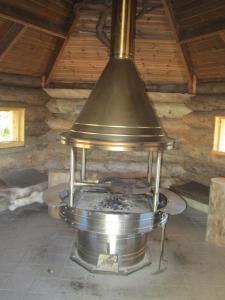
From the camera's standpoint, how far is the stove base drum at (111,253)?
345 centimetres

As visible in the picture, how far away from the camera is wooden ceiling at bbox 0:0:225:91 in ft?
14.6

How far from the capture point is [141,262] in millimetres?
3732

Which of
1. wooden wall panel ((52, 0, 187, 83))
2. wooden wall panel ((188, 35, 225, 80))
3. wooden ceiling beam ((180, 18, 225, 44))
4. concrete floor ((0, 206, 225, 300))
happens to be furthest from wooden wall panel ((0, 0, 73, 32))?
concrete floor ((0, 206, 225, 300))

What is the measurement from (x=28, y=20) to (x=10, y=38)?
63cm

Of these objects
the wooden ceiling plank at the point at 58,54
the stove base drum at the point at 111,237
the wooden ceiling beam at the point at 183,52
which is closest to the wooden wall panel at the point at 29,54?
the wooden ceiling plank at the point at 58,54

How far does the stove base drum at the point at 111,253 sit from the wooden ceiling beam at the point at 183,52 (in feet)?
11.1

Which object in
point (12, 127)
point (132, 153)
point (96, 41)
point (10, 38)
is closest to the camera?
point (10, 38)

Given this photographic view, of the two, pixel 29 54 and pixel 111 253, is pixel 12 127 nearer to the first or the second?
pixel 29 54

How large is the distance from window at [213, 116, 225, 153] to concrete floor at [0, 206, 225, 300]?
6.83 ft

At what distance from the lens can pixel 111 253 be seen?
140 inches

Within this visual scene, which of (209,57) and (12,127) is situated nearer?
(209,57)

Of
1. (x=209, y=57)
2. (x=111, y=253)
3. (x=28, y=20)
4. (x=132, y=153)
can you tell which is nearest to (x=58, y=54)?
(x=28, y=20)

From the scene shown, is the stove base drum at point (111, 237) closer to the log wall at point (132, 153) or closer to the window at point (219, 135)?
the log wall at point (132, 153)

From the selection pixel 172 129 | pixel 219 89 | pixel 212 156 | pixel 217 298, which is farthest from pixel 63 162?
pixel 217 298
